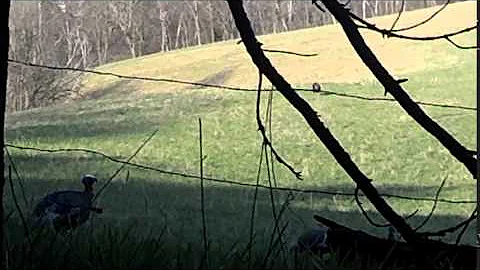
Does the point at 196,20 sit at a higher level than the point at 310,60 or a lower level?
higher

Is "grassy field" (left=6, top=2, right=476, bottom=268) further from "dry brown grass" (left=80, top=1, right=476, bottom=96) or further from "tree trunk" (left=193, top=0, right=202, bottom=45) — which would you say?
"tree trunk" (left=193, top=0, right=202, bottom=45)

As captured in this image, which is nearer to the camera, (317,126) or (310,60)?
(317,126)

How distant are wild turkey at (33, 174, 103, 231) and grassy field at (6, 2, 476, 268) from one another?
18 centimetres

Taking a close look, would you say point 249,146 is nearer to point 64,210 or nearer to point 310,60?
point 64,210

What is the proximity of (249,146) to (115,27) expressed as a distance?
3669 cm

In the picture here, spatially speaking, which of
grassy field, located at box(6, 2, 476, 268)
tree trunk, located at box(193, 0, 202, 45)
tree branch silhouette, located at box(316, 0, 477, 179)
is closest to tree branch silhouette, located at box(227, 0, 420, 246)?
tree branch silhouette, located at box(316, 0, 477, 179)

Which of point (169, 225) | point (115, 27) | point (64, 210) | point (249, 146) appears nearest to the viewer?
point (64, 210)

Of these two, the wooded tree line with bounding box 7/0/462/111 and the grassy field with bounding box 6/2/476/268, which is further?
the wooded tree line with bounding box 7/0/462/111

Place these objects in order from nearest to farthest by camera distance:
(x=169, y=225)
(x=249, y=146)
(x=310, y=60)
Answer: (x=169, y=225)
(x=249, y=146)
(x=310, y=60)

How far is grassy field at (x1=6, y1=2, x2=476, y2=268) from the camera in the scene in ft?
35.4

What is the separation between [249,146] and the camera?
2111 centimetres

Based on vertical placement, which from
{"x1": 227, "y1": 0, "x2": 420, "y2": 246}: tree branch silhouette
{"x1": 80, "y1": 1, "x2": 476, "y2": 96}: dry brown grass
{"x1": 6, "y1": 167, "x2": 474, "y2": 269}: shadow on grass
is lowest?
{"x1": 80, "y1": 1, "x2": 476, "y2": 96}: dry brown grass

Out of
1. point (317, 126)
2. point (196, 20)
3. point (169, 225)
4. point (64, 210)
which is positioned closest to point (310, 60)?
point (196, 20)

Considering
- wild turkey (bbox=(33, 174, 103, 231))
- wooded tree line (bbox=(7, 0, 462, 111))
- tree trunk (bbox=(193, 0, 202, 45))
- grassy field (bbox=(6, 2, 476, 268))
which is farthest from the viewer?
tree trunk (bbox=(193, 0, 202, 45))
